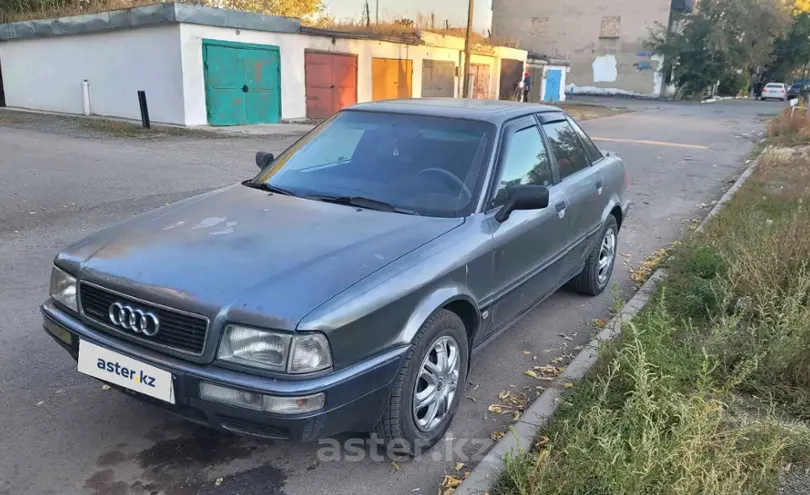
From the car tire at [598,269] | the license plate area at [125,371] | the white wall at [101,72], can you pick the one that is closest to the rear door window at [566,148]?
the car tire at [598,269]

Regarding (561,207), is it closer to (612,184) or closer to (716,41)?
(612,184)

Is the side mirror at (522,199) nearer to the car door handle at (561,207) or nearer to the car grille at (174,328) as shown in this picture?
the car door handle at (561,207)

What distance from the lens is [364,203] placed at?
3.37 meters

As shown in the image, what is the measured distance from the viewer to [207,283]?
248cm

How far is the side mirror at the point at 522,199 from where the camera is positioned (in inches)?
131

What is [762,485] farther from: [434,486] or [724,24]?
[724,24]

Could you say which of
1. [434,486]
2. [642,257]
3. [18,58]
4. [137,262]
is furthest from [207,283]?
[18,58]

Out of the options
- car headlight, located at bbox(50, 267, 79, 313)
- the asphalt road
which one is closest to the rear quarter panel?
the asphalt road

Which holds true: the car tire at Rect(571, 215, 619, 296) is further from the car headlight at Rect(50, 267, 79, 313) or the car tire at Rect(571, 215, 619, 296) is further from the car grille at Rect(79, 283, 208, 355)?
the car headlight at Rect(50, 267, 79, 313)

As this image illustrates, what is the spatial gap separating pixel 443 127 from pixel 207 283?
6.13 ft

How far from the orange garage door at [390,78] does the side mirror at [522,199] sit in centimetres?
2003

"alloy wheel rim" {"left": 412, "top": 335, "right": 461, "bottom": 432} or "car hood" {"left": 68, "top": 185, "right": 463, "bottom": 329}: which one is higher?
"car hood" {"left": 68, "top": 185, "right": 463, "bottom": 329}

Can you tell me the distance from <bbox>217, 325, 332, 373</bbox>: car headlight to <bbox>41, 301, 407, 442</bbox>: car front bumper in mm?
51

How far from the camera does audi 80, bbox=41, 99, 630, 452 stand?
2.37 meters
